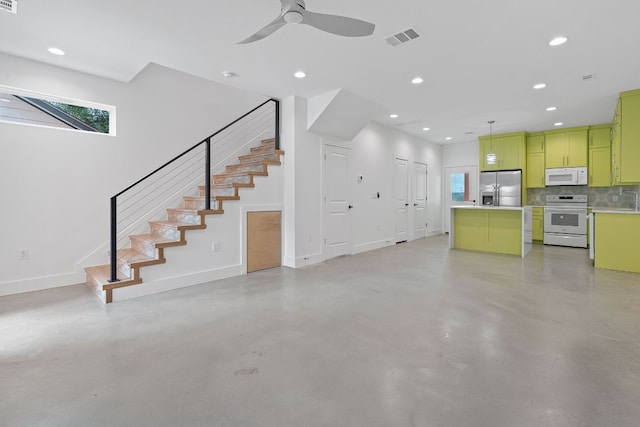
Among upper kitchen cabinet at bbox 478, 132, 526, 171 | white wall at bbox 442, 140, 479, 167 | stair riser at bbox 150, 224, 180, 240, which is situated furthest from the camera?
white wall at bbox 442, 140, 479, 167

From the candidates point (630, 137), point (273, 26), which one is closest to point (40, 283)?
point (273, 26)

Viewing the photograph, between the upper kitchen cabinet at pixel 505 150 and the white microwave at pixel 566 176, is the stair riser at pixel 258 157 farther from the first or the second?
the white microwave at pixel 566 176

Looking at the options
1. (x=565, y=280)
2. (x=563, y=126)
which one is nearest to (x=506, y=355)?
(x=565, y=280)

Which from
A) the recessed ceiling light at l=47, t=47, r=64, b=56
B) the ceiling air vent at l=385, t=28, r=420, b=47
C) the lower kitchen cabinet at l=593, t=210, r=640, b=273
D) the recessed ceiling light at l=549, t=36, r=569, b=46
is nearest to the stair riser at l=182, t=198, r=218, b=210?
the recessed ceiling light at l=47, t=47, r=64, b=56

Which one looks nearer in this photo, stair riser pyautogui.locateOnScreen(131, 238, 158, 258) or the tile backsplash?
→ stair riser pyautogui.locateOnScreen(131, 238, 158, 258)

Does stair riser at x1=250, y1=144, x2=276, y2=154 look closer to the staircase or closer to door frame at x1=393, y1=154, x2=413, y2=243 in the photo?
the staircase

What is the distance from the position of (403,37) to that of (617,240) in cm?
471

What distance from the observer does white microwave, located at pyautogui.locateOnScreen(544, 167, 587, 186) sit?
23.3 feet

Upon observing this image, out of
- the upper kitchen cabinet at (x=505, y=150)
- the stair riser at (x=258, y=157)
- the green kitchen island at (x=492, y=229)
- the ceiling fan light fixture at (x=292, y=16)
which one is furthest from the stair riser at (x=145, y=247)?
the upper kitchen cabinet at (x=505, y=150)

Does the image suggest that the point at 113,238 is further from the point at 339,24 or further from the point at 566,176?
the point at 566,176

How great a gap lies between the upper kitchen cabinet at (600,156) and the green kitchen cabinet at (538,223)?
3.84 feet

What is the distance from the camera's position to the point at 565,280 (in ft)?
13.6

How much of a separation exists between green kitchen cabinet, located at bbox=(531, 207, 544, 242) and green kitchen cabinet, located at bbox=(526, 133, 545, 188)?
2.17ft

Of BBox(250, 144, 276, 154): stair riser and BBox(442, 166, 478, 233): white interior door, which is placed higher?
BBox(250, 144, 276, 154): stair riser
